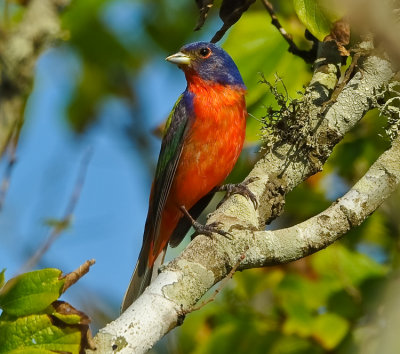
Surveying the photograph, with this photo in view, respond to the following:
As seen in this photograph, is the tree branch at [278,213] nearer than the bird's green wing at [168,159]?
Yes

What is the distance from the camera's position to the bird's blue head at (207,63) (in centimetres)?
519

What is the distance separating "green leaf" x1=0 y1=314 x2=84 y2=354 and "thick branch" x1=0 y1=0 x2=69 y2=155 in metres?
0.99

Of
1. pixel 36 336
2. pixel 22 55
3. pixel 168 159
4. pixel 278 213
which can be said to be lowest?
pixel 278 213

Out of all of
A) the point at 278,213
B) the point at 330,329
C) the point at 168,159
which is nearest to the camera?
the point at 278,213

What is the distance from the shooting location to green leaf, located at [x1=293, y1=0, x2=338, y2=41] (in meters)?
3.06

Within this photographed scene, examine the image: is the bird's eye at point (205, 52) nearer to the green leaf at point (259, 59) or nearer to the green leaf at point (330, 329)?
the green leaf at point (259, 59)

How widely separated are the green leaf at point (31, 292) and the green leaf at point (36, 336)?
4 cm

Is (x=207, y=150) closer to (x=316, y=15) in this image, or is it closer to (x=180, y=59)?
(x=180, y=59)

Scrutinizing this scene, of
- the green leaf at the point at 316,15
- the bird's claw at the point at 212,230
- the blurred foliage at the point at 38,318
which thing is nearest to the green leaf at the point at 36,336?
the blurred foliage at the point at 38,318

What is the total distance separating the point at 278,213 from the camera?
2992 millimetres

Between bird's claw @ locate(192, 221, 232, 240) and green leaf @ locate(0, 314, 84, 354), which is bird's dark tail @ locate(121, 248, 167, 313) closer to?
bird's claw @ locate(192, 221, 232, 240)

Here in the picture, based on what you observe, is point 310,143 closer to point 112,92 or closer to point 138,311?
point 138,311

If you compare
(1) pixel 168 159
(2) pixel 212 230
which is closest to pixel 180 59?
(1) pixel 168 159

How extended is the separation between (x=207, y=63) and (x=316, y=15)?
228 centimetres
